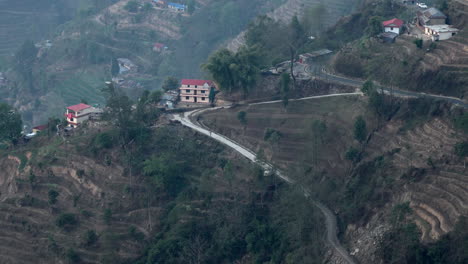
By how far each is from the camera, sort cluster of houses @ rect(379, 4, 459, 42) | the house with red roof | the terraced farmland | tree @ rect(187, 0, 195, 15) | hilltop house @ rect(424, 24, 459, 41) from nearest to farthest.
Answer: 1. hilltop house @ rect(424, 24, 459, 41)
2. cluster of houses @ rect(379, 4, 459, 42)
3. the house with red roof
4. tree @ rect(187, 0, 195, 15)
5. the terraced farmland

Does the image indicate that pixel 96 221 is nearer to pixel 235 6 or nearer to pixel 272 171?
pixel 272 171

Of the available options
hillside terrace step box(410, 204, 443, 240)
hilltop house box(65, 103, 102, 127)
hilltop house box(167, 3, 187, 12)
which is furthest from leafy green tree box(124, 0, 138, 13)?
hillside terrace step box(410, 204, 443, 240)

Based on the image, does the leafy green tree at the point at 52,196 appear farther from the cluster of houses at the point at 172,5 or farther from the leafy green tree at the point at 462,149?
the cluster of houses at the point at 172,5

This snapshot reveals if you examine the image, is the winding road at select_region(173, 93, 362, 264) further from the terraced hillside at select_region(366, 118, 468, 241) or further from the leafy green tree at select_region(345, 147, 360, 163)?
the terraced hillside at select_region(366, 118, 468, 241)

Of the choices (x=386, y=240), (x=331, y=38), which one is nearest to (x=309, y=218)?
(x=386, y=240)

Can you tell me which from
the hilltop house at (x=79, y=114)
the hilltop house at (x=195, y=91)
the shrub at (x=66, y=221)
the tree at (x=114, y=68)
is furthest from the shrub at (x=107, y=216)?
the tree at (x=114, y=68)

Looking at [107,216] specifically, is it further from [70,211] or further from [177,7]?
[177,7]
